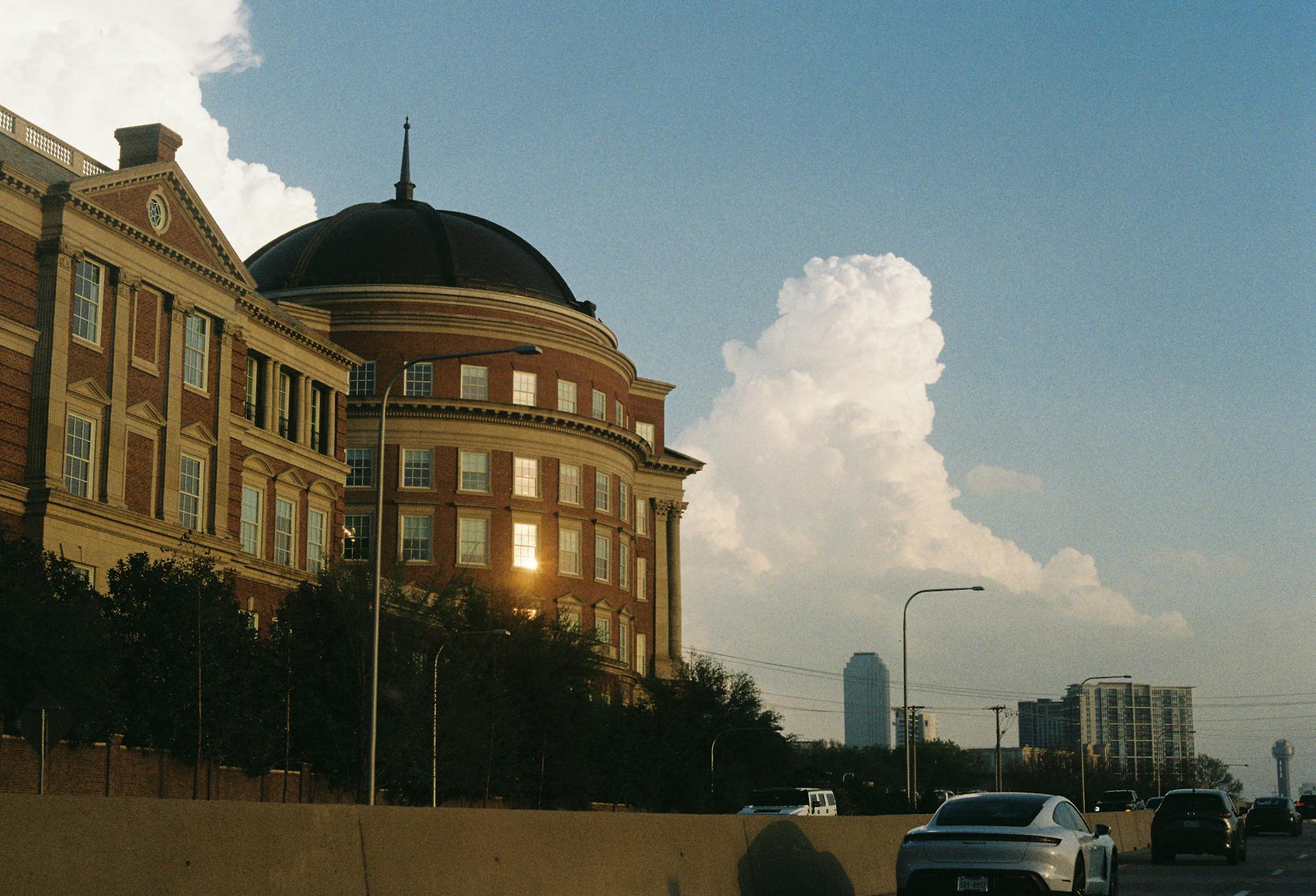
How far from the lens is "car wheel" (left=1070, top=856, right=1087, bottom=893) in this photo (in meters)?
19.7

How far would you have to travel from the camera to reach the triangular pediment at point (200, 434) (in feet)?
174

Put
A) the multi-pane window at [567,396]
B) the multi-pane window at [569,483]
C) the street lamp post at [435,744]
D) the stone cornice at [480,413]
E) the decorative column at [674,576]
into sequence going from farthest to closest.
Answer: the decorative column at [674,576]
the multi-pane window at [567,396]
the multi-pane window at [569,483]
the stone cornice at [480,413]
the street lamp post at [435,744]

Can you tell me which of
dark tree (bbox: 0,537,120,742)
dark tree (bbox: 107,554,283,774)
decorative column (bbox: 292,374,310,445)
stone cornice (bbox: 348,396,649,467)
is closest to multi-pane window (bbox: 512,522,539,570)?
stone cornice (bbox: 348,396,649,467)

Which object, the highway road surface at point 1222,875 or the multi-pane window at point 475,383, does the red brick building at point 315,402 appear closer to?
the multi-pane window at point 475,383

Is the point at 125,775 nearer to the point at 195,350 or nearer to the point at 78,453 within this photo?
the point at 78,453

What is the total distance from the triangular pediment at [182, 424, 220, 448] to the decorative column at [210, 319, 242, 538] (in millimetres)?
216

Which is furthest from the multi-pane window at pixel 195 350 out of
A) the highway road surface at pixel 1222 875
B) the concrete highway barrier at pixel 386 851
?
the concrete highway barrier at pixel 386 851

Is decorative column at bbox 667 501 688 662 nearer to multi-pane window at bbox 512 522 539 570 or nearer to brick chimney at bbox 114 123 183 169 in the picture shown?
multi-pane window at bbox 512 522 539 570

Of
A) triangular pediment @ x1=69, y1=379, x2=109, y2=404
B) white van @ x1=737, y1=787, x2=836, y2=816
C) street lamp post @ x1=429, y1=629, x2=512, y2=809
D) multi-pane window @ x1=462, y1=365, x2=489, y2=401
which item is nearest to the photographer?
triangular pediment @ x1=69, y1=379, x2=109, y2=404

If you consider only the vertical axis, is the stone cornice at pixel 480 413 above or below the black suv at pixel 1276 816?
above

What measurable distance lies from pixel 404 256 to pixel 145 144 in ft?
112

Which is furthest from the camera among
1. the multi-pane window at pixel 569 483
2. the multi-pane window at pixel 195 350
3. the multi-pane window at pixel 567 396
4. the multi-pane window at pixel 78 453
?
the multi-pane window at pixel 567 396

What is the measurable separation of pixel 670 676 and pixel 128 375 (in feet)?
184

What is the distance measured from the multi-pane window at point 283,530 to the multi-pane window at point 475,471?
77.1ft
